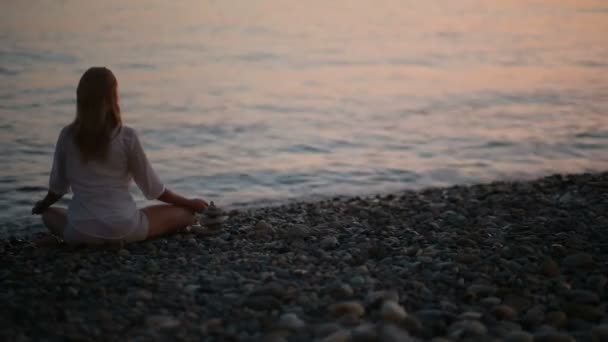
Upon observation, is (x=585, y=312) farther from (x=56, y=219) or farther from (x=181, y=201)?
(x=56, y=219)

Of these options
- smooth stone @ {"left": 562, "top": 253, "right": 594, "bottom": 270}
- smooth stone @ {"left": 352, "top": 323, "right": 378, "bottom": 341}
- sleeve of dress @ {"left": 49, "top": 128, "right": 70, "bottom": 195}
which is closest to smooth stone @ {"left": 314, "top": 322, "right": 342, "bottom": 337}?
smooth stone @ {"left": 352, "top": 323, "right": 378, "bottom": 341}

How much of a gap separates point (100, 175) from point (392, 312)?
281cm

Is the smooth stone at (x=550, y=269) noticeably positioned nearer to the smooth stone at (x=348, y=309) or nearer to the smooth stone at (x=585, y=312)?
the smooth stone at (x=585, y=312)

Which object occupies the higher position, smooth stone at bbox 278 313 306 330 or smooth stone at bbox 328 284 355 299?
smooth stone at bbox 328 284 355 299

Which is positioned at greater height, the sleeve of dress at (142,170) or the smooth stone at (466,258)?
the sleeve of dress at (142,170)

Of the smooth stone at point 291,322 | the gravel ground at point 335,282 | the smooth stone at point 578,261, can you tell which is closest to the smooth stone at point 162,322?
the gravel ground at point 335,282

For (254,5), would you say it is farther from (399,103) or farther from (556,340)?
(556,340)

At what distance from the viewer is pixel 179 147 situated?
1197 cm

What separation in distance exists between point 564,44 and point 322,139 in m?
13.6

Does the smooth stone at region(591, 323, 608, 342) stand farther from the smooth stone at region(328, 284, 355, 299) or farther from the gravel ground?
the smooth stone at region(328, 284, 355, 299)

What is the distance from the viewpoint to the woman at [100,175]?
580cm

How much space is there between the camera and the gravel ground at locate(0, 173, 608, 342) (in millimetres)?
4336

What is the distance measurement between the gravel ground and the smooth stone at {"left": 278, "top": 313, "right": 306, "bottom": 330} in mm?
16

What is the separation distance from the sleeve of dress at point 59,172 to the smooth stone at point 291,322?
2591mm
